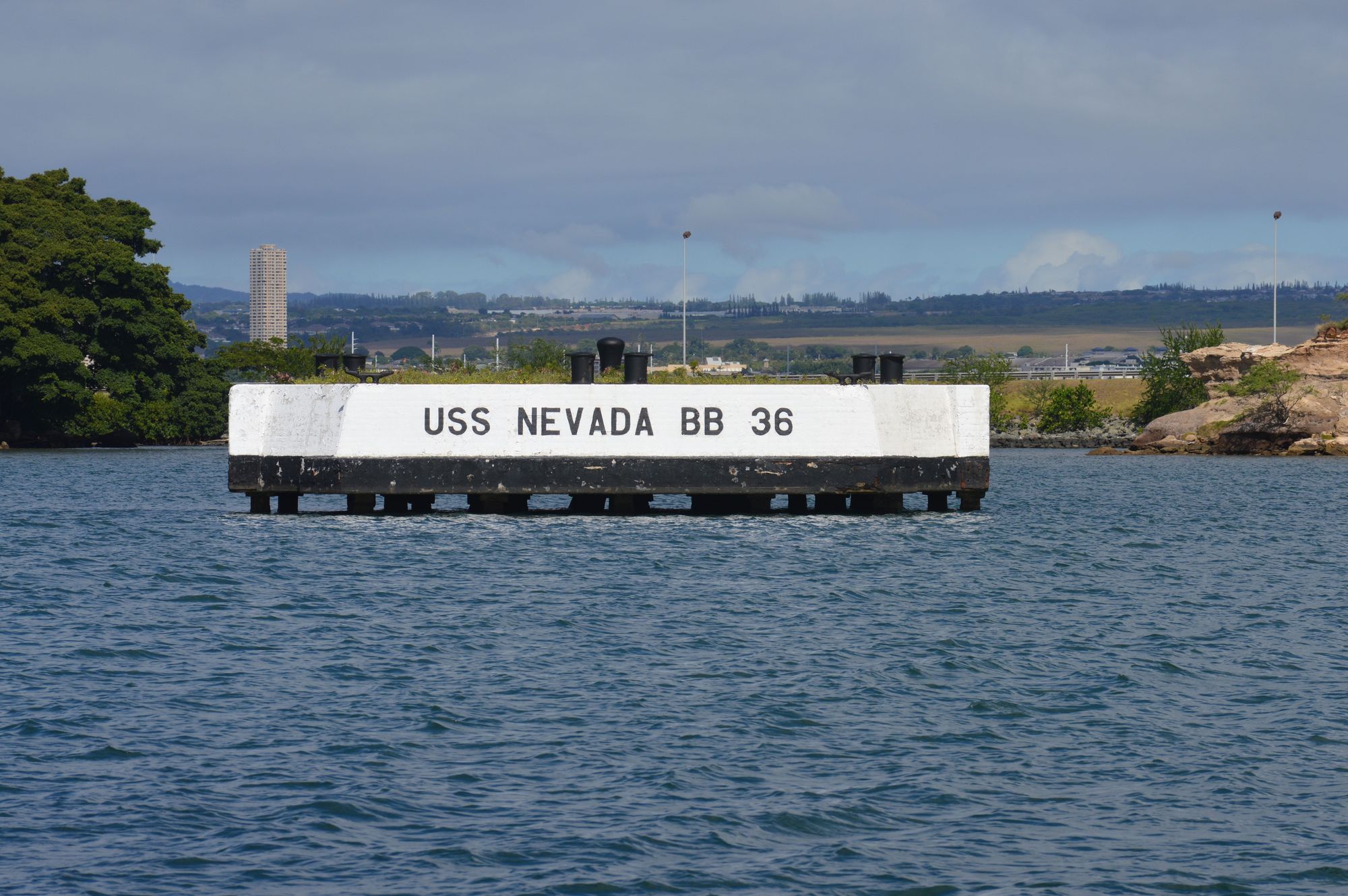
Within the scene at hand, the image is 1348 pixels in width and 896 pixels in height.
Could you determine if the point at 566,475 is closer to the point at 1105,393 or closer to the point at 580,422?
the point at 580,422

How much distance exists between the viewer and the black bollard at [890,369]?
34.7m

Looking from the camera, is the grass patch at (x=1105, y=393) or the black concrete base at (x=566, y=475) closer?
the black concrete base at (x=566, y=475)

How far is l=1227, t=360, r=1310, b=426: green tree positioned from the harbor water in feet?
208

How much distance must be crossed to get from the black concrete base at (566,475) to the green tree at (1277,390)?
64049 millimetres

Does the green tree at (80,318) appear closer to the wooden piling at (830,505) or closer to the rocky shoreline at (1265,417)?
the wooden piling at (830,505)

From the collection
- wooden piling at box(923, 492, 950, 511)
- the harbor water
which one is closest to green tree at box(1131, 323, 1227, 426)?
wooden piling at box(923, 492, 950, 511)

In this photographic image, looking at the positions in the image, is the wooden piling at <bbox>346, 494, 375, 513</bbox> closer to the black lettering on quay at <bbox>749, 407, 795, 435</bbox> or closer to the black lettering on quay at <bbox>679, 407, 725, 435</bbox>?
the black lettering on quay at <bbox>679, 407, 725, 435</bbox>

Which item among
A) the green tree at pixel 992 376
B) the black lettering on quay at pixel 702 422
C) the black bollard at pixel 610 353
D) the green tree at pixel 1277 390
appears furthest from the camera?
the green tree at pixel 992 376

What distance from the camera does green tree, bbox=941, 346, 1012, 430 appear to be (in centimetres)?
14050

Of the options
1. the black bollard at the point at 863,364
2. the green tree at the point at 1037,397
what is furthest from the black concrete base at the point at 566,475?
the green tree at the point at 1037,397

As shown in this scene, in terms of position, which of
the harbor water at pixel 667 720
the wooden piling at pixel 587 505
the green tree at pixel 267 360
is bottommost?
the harbor water at pixel 667 720

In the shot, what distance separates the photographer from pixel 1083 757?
44.5 feet

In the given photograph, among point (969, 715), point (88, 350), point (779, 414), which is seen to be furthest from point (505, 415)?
point (88, 350)

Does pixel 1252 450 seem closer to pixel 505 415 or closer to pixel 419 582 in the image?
pixel 505 415
